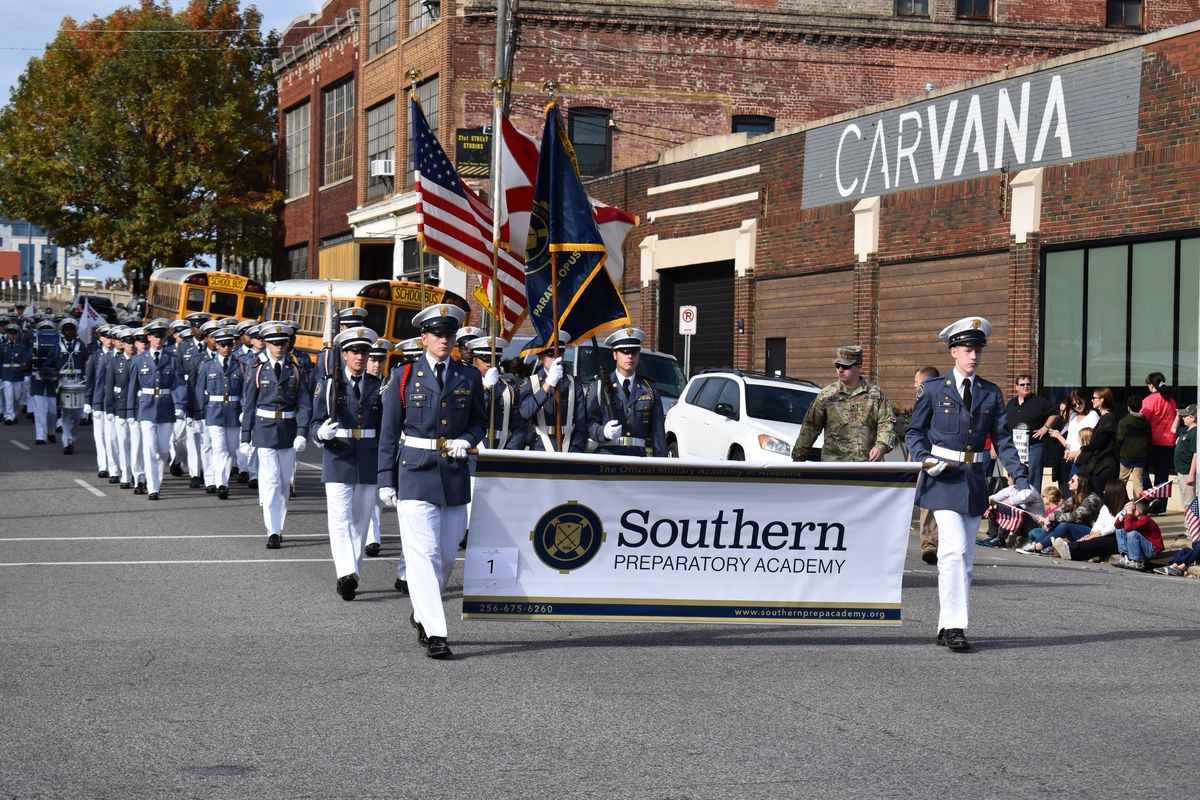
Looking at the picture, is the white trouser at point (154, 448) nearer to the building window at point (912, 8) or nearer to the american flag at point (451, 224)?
the american flag at point (451, 224)

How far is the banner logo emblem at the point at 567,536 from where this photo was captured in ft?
31.5

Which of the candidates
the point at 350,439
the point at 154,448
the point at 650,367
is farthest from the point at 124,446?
the point at 350,439

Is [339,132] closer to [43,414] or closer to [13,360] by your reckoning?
[13,360]

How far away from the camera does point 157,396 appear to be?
20656 mm

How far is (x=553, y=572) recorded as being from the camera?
9617 millimetres

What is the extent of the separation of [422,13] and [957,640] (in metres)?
38.1

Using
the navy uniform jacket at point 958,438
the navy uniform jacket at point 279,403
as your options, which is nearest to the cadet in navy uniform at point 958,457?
the navy uniform jacket at point 958,438

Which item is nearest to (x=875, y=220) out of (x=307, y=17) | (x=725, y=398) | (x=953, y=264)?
(x=953, y=264)

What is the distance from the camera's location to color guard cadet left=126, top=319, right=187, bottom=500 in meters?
20.3

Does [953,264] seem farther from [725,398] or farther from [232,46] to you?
[232,46]

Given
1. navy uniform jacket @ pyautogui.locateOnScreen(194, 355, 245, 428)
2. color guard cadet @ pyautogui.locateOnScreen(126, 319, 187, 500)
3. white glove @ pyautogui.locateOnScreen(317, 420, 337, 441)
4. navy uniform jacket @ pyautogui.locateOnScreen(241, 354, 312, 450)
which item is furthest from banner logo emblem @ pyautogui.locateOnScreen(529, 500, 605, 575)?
color guard cadet @ pyautogui.locateOnScreen(126, 319, 187, 500)

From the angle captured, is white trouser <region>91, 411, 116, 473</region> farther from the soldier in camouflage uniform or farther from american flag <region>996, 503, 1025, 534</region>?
the soldier in camouflage uniform

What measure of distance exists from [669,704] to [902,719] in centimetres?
117

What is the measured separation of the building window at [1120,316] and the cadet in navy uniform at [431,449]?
14555 mm
